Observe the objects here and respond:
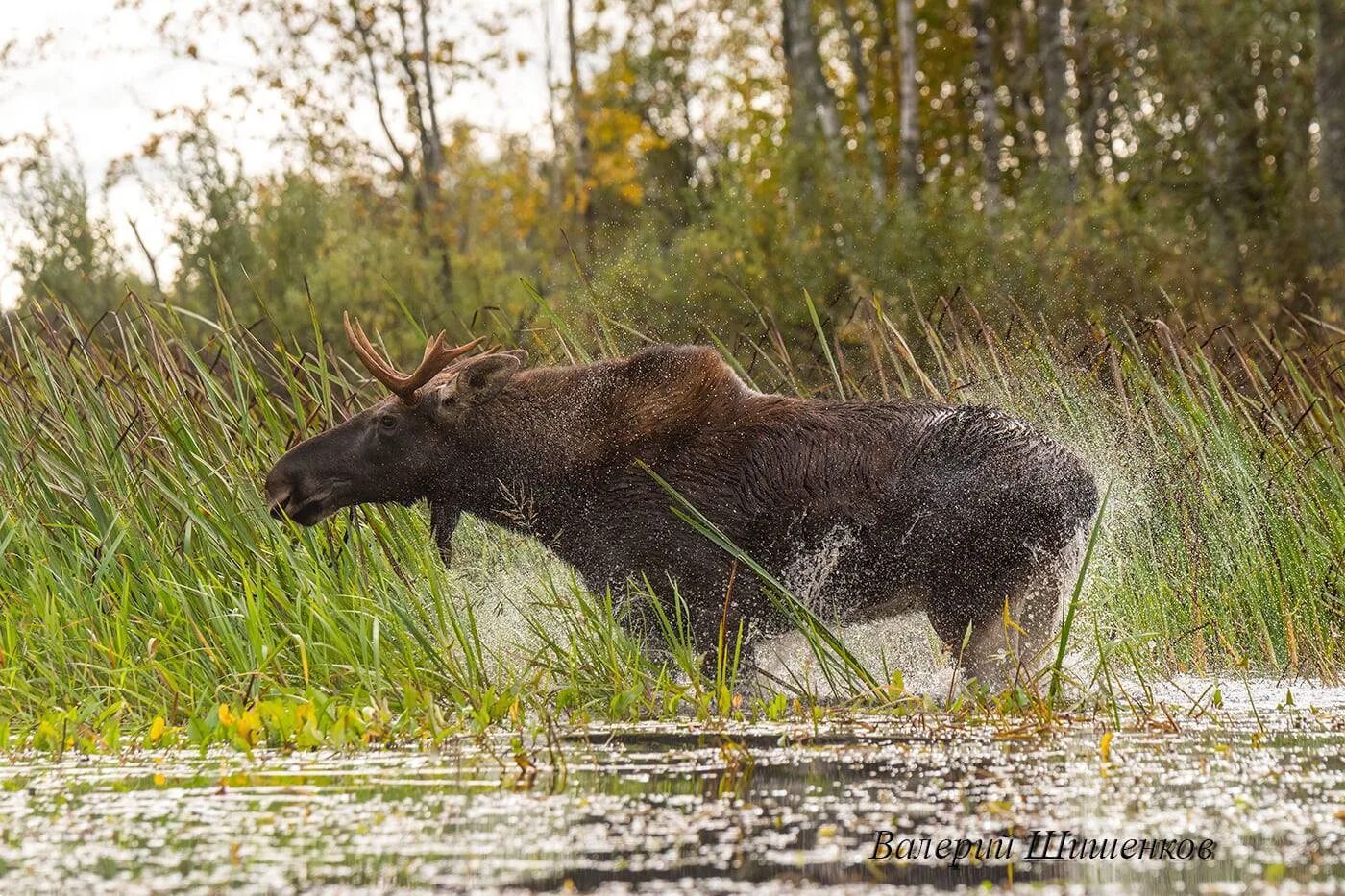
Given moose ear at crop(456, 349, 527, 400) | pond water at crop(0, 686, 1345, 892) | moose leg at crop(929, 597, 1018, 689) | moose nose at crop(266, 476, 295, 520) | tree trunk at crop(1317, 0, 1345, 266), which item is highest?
tree trunk at crop(1317, 0, 1345, 266)

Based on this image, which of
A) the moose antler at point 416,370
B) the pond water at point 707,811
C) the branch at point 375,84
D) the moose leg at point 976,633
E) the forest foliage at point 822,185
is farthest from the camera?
the branch at point 375,84

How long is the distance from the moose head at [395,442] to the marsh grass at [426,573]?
146 millimetres

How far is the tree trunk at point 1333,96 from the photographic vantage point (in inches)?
741

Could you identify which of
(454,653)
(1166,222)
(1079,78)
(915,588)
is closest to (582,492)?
(454,653)

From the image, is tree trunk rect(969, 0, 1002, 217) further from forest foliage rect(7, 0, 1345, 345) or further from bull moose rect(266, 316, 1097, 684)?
bull moose rect(266, 316, 1097, 684)

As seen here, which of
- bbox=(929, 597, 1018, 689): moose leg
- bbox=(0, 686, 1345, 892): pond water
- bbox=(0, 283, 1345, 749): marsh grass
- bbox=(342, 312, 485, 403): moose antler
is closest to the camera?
bbox=(0, 686, 1345, 892): pond water

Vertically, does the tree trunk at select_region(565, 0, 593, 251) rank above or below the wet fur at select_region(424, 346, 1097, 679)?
above

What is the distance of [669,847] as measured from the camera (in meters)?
3.87

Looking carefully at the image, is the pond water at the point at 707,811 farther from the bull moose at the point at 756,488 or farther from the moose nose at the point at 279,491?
the moose nose at the point at 279,491

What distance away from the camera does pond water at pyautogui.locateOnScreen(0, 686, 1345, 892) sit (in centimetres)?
361

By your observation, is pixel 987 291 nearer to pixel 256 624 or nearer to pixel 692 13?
pixel 256 624

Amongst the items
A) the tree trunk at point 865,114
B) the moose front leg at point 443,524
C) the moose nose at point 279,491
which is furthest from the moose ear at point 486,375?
the tree trunk at point 865,114

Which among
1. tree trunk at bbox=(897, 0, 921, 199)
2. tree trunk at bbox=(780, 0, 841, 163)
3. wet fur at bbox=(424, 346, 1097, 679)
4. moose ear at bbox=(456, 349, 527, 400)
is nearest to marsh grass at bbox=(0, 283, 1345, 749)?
wet fur at bbox=(424, 346, 1097, 679)

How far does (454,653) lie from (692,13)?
3600cm
